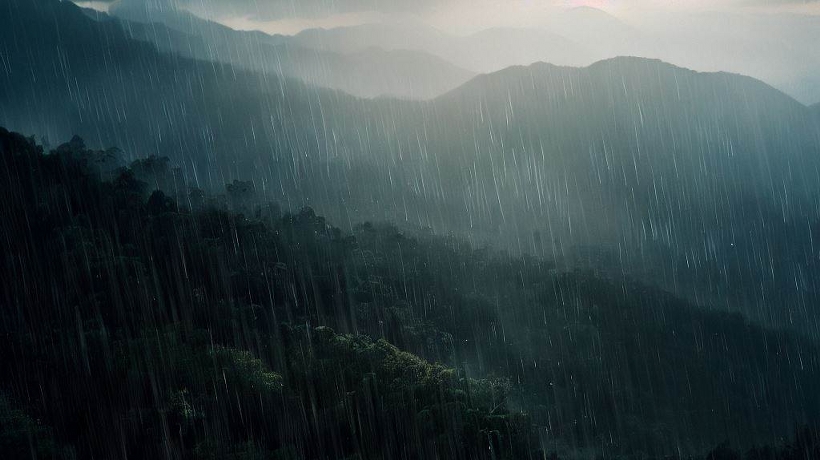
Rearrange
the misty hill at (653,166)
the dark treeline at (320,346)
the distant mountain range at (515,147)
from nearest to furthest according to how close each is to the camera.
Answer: the dark treeline at (320,346)
the distant mountain range at (515,147)
the misty hill at (653,166)

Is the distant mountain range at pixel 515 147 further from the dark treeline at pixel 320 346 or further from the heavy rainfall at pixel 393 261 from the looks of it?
the dark treeline at pixel 320 346

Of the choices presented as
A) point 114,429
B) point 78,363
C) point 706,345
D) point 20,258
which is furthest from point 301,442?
point 706,345

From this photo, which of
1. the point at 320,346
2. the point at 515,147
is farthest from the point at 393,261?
the point at 515,147

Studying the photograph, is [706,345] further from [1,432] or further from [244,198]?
[1,432]

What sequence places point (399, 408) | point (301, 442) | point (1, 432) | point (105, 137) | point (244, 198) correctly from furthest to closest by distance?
1. point (105, 137)
2. point (244, 198)
3. point (399, 408)
4. point (301, 442)
5. point (1, 432)

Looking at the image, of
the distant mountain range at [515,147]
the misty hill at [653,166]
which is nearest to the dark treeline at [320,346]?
the distant mountain range at [515,147]

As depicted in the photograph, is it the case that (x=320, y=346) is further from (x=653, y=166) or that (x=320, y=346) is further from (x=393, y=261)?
(x=653, y=166)
